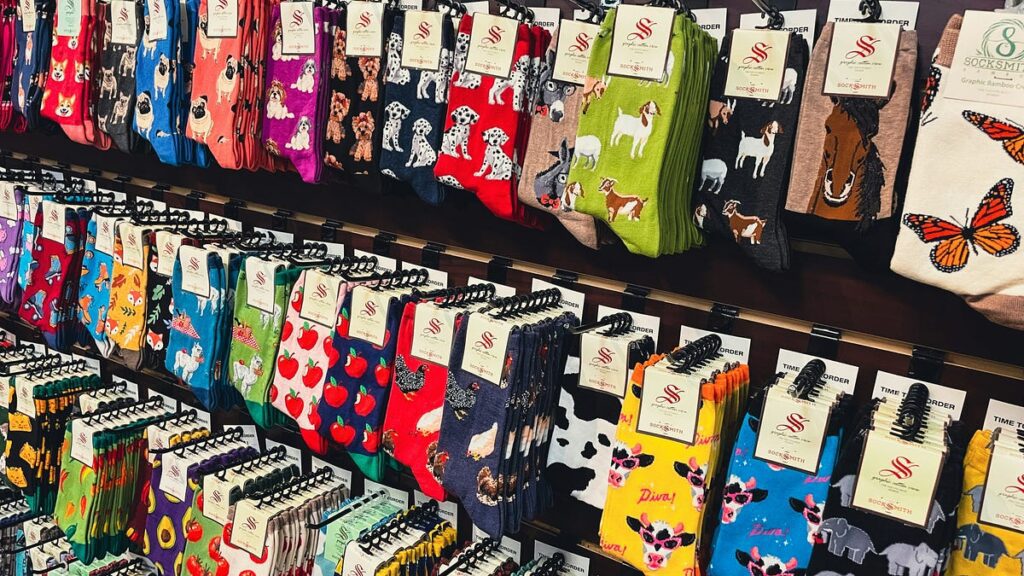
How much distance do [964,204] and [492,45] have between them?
1053 mm

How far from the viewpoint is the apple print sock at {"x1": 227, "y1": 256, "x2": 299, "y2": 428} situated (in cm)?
229

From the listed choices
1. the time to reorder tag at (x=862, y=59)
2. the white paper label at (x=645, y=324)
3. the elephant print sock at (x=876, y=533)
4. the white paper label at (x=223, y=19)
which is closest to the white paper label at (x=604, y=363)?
the white paper label at (x=645, y=324)

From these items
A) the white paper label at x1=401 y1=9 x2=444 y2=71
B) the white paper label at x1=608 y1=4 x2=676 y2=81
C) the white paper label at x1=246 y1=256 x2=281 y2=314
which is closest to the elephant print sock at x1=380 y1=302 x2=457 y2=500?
the white paper label at x1=246 y1=256 x2=281 y2=314

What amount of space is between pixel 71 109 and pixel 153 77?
1.52 ft

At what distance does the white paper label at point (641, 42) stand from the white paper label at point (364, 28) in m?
0.68

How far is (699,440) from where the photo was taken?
157 cm

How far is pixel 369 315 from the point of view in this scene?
6.81 feet

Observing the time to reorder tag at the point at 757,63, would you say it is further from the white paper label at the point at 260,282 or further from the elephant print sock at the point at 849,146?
the white paper label at the point at 260,282

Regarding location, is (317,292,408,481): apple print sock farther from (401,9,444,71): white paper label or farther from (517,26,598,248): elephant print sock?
(401,9,444,71): white paper label

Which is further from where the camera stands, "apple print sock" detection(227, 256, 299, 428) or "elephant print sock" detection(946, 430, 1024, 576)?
→ "apple print sock" detection(227, 256, 299, 428)

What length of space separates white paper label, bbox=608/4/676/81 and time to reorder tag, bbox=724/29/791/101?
0.14 m

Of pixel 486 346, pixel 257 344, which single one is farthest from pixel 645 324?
pixel 257 344

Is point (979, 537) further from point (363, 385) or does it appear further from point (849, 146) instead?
point (363, 385)

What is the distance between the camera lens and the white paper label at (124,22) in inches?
97.2
